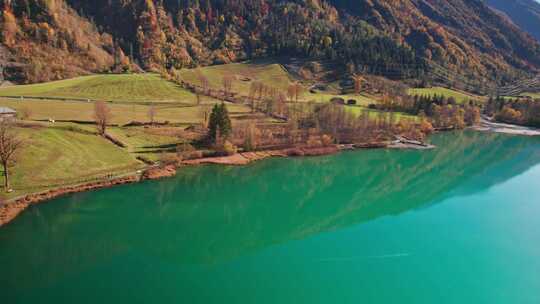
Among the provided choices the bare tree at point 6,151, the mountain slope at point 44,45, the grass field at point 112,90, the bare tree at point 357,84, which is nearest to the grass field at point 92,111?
the grass field at point 112,90

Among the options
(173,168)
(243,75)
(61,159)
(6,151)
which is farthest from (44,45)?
(6,151)

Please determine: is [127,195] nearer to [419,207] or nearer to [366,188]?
[366,188]

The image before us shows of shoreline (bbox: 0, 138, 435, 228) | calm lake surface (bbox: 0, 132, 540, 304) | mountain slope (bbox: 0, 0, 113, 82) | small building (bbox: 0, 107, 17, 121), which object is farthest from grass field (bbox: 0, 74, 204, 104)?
calm lake surface (bbox: 0, 132, 540, 304)

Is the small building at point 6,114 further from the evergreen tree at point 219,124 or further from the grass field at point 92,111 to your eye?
the evergreen tree at point 219,124

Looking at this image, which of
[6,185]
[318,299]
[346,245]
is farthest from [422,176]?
[6,185]

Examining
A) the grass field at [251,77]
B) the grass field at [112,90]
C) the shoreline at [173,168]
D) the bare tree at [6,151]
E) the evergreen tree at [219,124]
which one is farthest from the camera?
the grass field at [251,77]

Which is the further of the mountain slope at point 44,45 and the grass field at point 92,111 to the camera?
→ the mountain slope at point 44,45
